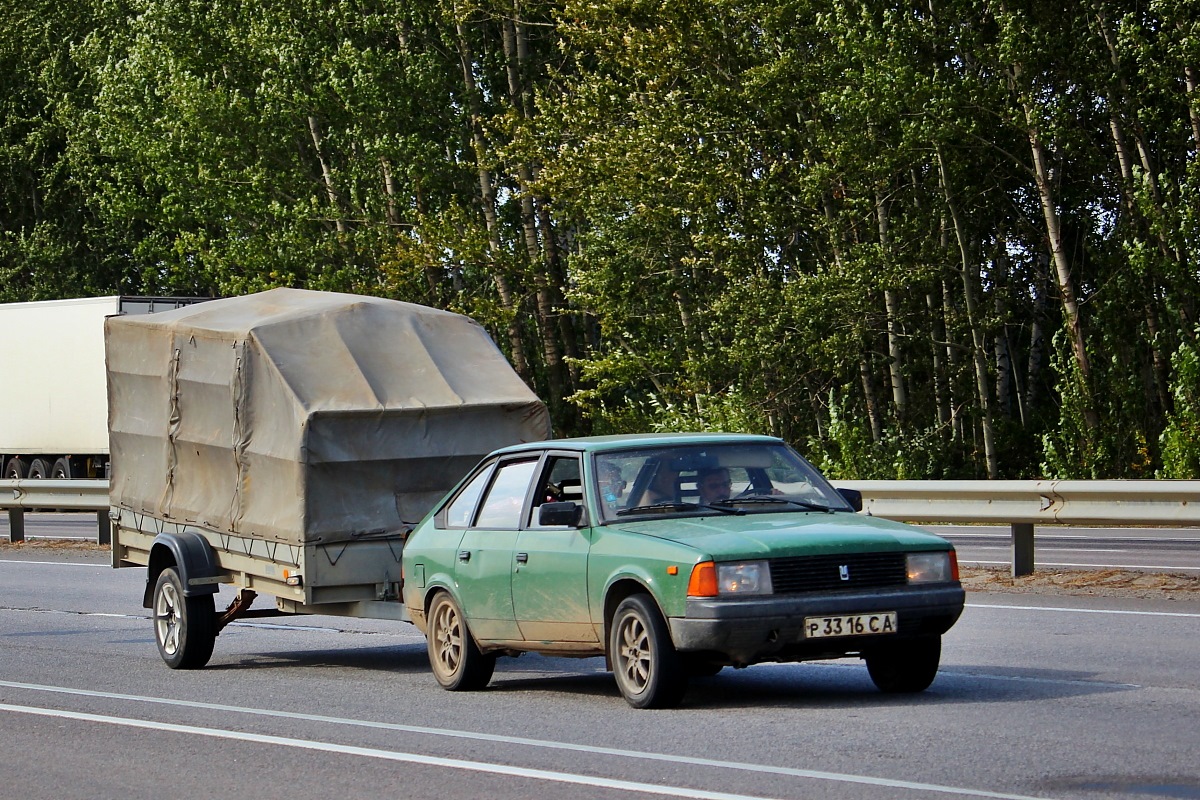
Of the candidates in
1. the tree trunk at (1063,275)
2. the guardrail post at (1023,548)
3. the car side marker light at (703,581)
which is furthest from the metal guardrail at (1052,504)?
the tree trunk at (1063,275)

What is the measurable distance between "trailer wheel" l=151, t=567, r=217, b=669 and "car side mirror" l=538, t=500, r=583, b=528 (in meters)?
3.61

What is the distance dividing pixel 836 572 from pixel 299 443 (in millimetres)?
4232

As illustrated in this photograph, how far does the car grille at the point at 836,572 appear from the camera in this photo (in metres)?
8.52

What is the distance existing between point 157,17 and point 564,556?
3713 centimetres

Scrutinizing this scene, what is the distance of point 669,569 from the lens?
28.1ft

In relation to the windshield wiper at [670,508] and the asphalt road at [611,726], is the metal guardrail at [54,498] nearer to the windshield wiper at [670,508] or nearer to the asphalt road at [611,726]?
the asphalt road at [611,726]

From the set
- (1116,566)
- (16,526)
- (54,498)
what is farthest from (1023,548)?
(16,526)

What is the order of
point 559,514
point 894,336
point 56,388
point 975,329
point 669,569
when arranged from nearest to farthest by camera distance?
point 669,569, point 559,514, point 975,329, point 894,336, point 56,388

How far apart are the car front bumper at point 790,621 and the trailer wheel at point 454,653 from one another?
2026 millimetres

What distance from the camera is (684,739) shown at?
7.92 meters

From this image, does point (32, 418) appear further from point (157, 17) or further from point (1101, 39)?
point (1101, 39)

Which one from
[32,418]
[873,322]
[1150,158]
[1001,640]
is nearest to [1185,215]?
[1150,158]

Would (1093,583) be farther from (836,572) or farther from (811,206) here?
(811,206)

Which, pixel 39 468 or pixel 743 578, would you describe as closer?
pixel 743 578
